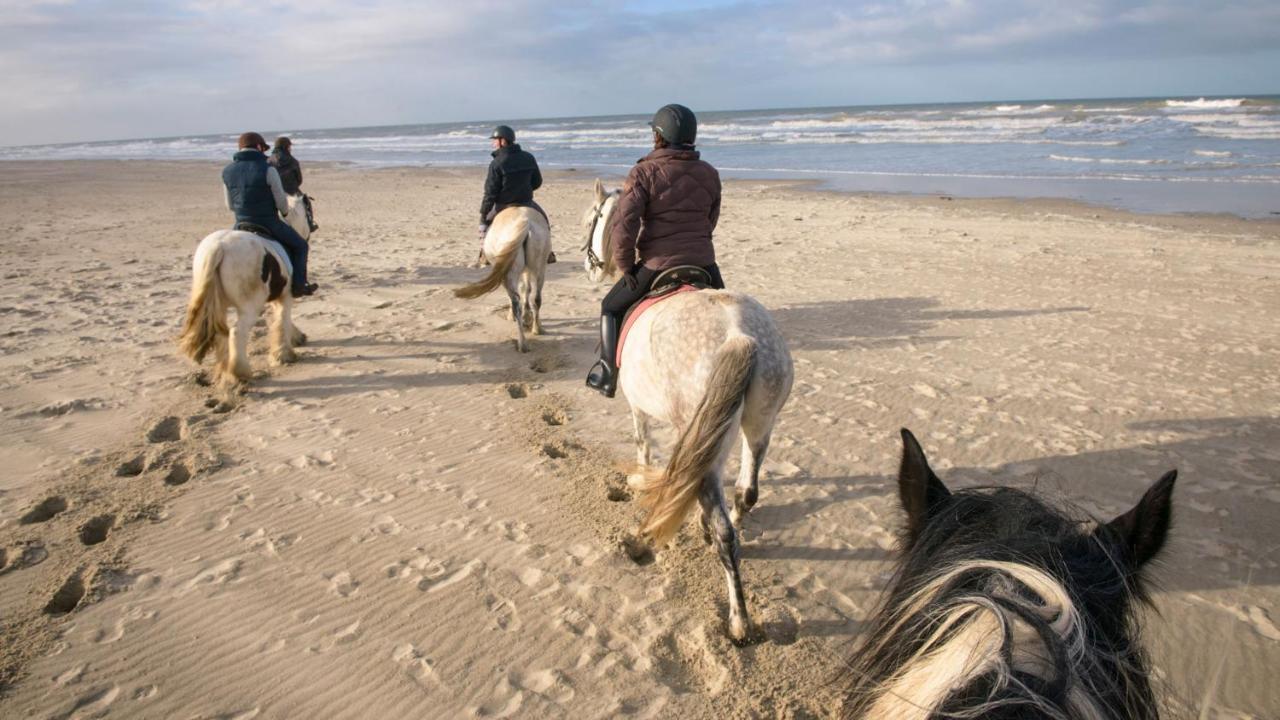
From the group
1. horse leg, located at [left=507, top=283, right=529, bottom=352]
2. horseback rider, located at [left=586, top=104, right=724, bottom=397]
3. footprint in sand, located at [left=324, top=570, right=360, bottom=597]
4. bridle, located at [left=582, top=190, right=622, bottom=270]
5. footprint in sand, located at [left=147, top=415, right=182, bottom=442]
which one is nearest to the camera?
footprint in sand, located at [left=324, top=570, right=360, bottom=597]

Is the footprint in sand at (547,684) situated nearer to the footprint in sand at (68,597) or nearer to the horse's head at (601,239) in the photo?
the footprint in sand at (68,597)

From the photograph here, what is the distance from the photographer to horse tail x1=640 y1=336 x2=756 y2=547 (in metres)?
2.97

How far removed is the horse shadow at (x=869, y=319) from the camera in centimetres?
727

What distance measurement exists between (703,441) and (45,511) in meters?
4.29

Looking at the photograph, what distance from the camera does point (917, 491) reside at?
1802mm

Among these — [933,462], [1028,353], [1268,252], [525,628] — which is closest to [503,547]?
[525,628]

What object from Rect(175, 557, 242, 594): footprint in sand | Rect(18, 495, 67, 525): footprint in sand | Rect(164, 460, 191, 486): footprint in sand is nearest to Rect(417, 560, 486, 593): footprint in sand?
Rect(175, 557, 242, 594): footprint in sand

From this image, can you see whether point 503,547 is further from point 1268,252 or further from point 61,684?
point 1268,252

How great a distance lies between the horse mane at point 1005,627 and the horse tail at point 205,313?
245 inches

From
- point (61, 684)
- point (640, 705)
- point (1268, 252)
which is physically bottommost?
point (640, 705)

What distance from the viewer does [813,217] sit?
51.0ft

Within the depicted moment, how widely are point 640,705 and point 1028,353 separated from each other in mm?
5963

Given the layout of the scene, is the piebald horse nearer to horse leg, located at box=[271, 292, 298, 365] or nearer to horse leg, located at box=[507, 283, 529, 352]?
horse leg, located at box=[271, 292, 298, 365]

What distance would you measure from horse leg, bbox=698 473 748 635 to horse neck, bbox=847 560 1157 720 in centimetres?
153
